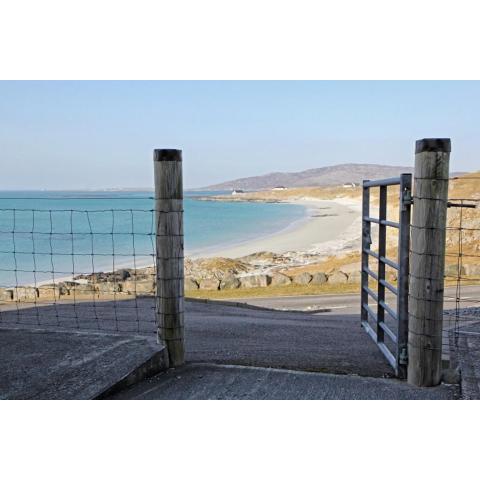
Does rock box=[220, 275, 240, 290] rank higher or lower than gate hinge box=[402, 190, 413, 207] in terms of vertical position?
lower

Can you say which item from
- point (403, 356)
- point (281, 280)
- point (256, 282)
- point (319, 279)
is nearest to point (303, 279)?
point (319, 279)

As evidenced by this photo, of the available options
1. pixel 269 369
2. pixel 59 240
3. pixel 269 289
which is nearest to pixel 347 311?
pixel 269 289

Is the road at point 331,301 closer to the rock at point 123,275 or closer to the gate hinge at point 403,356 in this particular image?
the gate hinge at point 403,356

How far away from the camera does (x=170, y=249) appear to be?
5.43m

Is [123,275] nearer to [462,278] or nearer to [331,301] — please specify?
[331,301]

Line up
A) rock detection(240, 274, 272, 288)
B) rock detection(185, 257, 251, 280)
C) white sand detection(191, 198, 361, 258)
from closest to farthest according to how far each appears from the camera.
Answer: rock detection(240, 274, 272, 288)
rock detection(185, 257, 251, 280)
white sand detection(191, 198, 361, 258)

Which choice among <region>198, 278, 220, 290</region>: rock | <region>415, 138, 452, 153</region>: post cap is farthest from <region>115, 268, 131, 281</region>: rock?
<region>415, 138, 452, 153</region>: post cap

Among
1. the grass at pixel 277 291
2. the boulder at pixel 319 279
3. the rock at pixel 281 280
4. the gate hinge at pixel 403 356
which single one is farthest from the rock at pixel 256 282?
the gate hinge at pixel 403 356

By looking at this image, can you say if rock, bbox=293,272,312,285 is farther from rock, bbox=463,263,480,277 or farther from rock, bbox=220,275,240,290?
rock, bbox=463,263,480,277

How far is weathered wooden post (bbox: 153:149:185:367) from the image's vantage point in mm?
5328

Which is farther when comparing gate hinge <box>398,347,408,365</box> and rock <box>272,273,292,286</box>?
rock <box>272,273,292,286</box>

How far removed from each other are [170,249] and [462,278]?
43.1 ft

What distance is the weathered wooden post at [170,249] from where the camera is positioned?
210 inches

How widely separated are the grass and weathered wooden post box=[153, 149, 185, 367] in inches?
521
